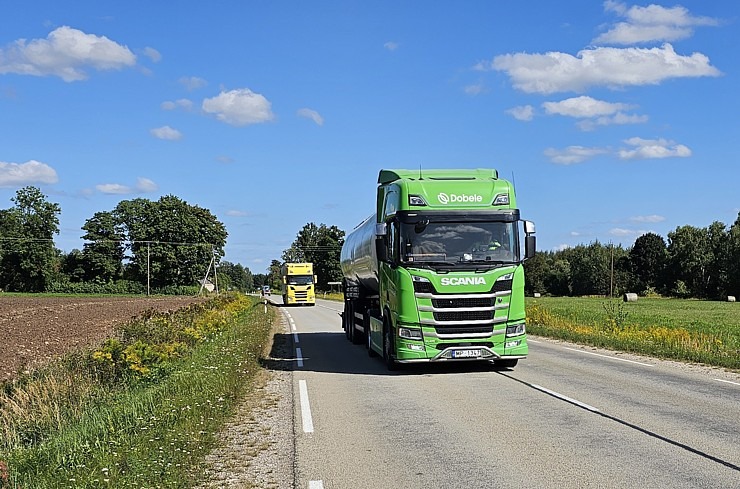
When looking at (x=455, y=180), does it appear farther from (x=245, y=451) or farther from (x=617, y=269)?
(x=617, y=269)

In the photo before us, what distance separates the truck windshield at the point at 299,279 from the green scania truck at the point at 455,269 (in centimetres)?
4904

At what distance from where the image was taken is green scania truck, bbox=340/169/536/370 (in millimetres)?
15172

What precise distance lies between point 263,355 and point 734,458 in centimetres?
1399

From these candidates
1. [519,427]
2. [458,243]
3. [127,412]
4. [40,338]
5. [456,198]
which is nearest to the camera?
[519,427]

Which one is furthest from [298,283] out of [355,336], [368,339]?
[368,339]

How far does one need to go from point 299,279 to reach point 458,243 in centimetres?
5041

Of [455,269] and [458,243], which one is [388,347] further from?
[458,243]

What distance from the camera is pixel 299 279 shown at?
6519 centimetres

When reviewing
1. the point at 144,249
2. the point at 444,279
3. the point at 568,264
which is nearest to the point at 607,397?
the point at 444,279

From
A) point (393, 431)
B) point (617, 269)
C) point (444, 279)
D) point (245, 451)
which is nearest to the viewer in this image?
point (245, 451)

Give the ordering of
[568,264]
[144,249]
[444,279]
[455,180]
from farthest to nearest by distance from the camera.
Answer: [568,264] → [144,249] → [455,180] → [444,279]

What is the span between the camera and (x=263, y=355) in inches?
802

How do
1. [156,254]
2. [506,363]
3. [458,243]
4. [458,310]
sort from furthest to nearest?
[156,254]
[506,363]
[458,243]
[458,310]

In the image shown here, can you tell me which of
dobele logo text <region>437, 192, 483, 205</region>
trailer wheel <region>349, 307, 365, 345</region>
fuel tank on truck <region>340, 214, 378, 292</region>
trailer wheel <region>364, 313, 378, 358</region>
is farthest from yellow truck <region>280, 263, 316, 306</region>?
dobele logo text <region>437, 192, 483, 205</region>
